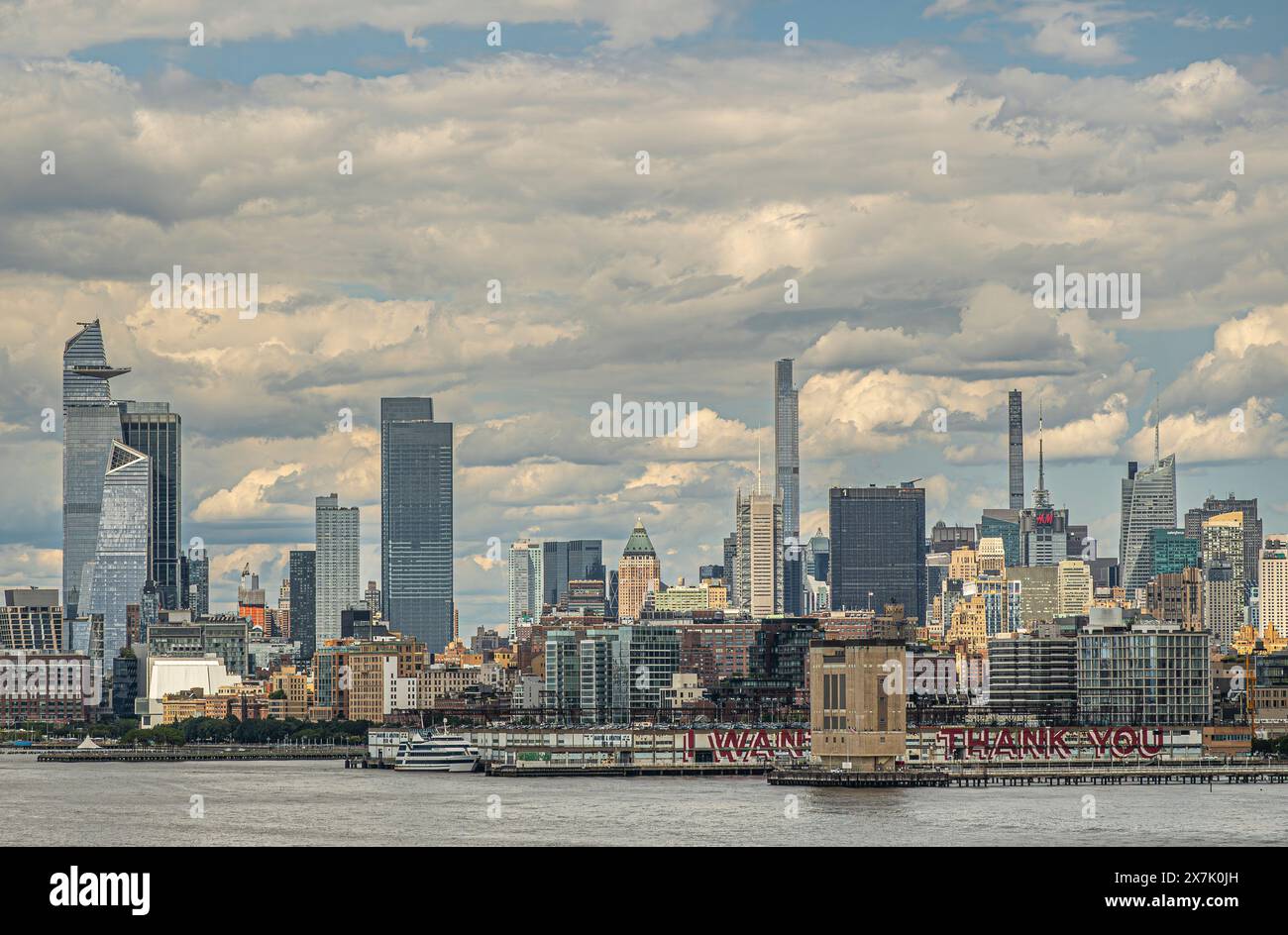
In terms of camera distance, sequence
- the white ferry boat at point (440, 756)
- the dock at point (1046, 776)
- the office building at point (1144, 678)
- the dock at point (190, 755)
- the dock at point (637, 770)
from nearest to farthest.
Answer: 1. the dock at point (1046, 776)
2. the dock at point (637, 770)
3. the white ferry boat at point (440, 756)
4. the office building at point (1144, 678)
5. the dock at point (190, 755)

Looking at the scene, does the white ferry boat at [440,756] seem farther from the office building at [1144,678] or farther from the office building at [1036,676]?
the office building at [1144,678]

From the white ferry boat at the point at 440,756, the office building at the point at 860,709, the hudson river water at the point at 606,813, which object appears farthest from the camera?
the white ferry boat at the point at 440,756

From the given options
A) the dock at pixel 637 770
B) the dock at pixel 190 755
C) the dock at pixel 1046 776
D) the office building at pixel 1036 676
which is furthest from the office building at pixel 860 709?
the dock at pixel 190 755

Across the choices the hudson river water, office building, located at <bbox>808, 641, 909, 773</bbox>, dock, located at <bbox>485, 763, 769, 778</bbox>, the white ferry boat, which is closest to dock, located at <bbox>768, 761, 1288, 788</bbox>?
office building, located at <bbox>808, 641, 909, 773</bbox>
